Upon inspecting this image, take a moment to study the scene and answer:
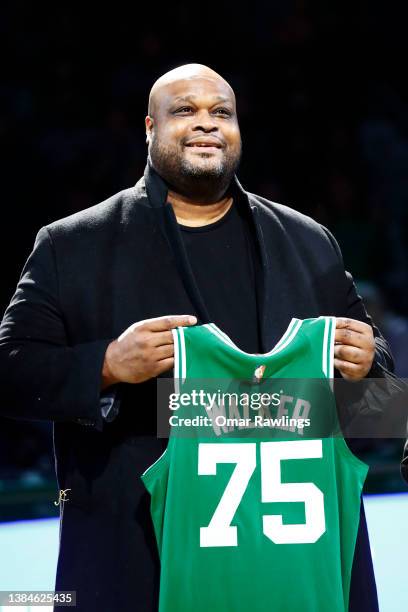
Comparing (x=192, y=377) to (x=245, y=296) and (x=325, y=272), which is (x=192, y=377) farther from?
(x=325, y=272)

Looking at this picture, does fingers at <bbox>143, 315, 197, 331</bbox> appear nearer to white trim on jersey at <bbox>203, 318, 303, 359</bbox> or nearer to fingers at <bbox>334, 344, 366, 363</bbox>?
white trim on jersey at <bbox>203, 318, 303, 359</bbox>

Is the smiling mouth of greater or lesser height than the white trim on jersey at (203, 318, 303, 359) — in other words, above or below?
above

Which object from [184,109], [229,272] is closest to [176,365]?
[229,272]

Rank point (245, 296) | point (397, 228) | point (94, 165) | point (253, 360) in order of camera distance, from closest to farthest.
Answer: point (253, 360), point (245, 296), point (94, 165), point (397, 228)

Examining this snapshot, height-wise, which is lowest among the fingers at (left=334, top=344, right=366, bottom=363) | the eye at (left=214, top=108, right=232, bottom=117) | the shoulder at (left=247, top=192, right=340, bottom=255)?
the fingers at (left=334, top=344, right=366, bottom=363)

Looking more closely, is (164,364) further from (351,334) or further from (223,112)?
(223,112)

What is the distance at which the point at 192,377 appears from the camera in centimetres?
211

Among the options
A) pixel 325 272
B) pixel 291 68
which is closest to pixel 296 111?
pixel 291 68

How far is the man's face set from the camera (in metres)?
2.27

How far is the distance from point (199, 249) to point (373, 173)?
392cm

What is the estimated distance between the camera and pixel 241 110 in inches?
236

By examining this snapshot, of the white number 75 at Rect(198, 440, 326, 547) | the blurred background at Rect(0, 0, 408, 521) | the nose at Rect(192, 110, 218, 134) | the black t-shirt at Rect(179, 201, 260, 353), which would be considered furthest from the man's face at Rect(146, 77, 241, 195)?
the blurred background at Rect(0, 0, 408, 521)

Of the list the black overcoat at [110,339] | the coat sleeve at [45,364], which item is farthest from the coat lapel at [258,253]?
the coat sleeve at [45,364]

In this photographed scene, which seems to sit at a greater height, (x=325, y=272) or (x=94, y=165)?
(x=94, y=165)
